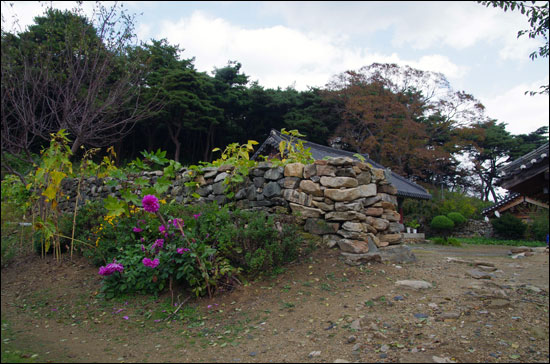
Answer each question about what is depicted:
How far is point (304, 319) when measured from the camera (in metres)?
2.96

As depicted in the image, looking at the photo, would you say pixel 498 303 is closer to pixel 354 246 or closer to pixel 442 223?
pixel 354 246

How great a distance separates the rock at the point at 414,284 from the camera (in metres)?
3.54

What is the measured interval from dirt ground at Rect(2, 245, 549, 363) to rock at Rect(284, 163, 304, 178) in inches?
48.2

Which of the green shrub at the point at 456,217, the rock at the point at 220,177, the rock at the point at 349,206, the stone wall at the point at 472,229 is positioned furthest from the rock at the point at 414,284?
the stone wall at the point at 472,229

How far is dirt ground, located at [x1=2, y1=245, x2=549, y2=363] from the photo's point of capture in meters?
2.43

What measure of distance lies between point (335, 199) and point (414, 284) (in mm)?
1423

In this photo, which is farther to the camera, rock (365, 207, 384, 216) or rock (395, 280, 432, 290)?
rock (365, 207, 384, 216)

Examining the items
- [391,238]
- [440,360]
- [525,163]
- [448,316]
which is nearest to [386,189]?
[391,238]

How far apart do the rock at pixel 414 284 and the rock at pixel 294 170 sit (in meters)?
1.91

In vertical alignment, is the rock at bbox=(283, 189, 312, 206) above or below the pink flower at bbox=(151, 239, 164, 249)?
above

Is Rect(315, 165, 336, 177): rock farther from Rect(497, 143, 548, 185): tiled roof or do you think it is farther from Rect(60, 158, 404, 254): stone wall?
Rect(497, 143, 548, 185): tiled roof

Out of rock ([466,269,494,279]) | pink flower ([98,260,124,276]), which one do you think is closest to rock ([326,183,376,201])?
rock ([466,269,494,279])

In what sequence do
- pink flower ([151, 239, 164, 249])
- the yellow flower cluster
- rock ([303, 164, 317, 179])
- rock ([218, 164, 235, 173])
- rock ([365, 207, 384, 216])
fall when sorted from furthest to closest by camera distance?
rock ([218, 164, 235, 173]), rock ([303, 164, 317, 179]), rock ([365, 207, 384, 216]), the yellow flower cluster, pink flower ([151, 239, 164, 249])

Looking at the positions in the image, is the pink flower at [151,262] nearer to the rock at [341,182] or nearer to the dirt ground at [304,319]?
the dirt ground at [304,319]
